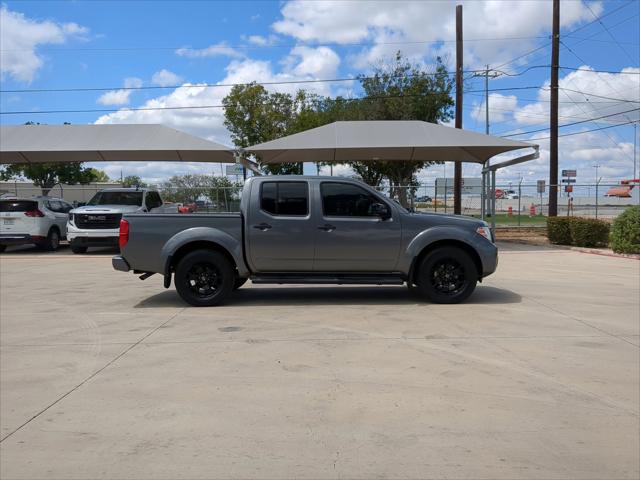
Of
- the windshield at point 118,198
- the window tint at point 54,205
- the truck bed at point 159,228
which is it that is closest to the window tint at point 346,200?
the truck bed at point 159,228

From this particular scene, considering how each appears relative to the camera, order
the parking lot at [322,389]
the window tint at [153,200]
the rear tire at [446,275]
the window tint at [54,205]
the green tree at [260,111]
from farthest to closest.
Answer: the green tree at [260,111] → the window tint at [54,205] → the window tint at [153,200] → the rear tire at [446,275] → the parking lot at [322,389]

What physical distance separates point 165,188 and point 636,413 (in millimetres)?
22277

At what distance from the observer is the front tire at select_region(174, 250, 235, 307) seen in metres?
8.46

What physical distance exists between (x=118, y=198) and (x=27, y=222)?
9.77 ft

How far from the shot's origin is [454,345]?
6367mm

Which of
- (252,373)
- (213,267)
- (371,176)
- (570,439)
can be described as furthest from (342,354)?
(371,176)

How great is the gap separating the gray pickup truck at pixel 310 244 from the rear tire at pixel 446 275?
2 centimetres

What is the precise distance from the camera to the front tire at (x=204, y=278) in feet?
27.8

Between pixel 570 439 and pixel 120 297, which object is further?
pixel 120 297

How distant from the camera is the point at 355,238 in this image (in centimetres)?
845

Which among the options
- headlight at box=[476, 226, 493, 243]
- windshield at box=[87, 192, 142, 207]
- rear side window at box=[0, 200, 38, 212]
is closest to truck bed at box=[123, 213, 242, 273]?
headlight at box=[476, 226, 493, 243]

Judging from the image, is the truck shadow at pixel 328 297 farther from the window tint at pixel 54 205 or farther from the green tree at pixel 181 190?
the green tree at pixel 181 190

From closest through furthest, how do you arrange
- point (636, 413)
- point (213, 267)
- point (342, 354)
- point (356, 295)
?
point (636, 413) → point (342, 354) → point (213, 267) → point (356, 295)

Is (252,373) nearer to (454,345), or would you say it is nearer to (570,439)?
(454,345)
